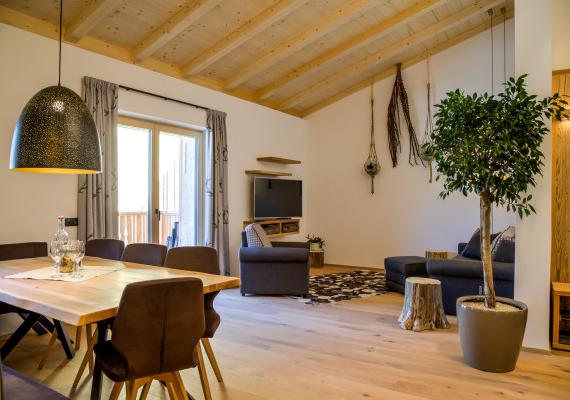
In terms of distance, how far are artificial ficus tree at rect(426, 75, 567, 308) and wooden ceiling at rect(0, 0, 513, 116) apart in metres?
2.36

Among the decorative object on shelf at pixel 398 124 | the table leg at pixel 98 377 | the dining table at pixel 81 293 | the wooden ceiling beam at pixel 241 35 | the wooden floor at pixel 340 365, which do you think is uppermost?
the wooden ceiling beam at pixel 241 35

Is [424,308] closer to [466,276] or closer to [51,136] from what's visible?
[466,276]

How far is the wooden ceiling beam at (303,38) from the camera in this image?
472 cm

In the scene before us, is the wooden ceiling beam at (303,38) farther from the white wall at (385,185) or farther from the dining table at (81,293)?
the dining table at (81,293)

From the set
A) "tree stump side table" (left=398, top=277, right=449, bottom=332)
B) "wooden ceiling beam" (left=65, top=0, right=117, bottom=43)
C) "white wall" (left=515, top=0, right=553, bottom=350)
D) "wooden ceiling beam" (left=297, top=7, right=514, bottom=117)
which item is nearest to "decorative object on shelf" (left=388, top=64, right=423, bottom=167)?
"wooden ceiling beam" (left=297, top=7, right=514, bottom=117)

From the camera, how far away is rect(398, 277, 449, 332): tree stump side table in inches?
146

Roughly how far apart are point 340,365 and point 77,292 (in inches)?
72.2

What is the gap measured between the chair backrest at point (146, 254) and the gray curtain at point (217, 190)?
2412mm

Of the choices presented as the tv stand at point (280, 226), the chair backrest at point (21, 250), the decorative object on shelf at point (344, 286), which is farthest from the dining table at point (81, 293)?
the tv stand at point (280, 226)

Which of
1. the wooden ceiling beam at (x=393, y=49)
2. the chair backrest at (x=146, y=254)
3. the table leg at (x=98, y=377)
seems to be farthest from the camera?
the wooden ceiling beam at (x=393, y=49)

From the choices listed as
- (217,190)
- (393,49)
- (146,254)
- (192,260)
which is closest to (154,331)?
(192,260)

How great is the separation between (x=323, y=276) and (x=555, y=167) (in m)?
3.67

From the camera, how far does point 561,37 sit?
11.3 feet

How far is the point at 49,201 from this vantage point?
A: 384 centimetres
